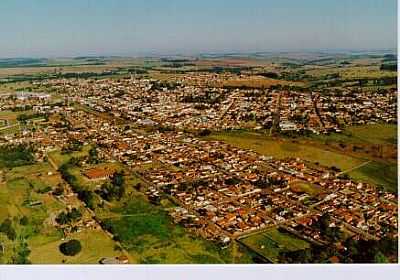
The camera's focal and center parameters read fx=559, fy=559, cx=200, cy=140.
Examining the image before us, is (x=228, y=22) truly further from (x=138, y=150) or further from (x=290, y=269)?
(x=290, y=269)

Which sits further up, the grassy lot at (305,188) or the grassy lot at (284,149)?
the grassy lot at (284,149)

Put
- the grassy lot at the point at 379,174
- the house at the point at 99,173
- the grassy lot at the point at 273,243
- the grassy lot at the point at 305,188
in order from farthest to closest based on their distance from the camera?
the house at the point at 99,173
the grassy lot at the point at 305,188
the grassy lot at the point at 379,174
the grassy lot at the point at 273,243

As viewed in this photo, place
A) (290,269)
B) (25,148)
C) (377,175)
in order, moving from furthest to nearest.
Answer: (25,148), (377,175), (290,269)

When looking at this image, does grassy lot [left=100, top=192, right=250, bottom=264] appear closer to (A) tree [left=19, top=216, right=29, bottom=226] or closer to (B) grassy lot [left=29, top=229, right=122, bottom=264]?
(B) grassy lot [left=29, top=229, right=122, bottom=264]

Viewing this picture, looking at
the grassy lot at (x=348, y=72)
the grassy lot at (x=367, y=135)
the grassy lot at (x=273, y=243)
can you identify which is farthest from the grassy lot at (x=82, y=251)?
the grassy lot at (x=348, y=72)

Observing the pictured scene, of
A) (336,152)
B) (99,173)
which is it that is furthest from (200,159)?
(336,152)

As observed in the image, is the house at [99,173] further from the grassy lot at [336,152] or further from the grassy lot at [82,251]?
the grassy lot at [336,152]

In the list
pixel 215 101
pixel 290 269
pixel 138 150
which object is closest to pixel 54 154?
pixel 138 150
